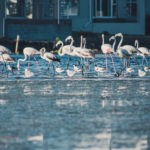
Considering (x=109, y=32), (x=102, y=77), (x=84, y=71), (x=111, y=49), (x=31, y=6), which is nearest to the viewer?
(x=102, y=77)

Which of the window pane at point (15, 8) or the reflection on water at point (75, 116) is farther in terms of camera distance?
the window pane at point (15, 8)

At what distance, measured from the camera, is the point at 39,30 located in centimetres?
3828

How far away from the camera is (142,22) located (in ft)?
152

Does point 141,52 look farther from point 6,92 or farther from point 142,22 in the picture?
point 142,22

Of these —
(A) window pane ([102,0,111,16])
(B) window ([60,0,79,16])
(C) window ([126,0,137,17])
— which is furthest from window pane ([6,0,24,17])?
(C) window ([126,0,137,17])

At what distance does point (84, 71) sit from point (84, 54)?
2.13ft

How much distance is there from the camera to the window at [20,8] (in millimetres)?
42591

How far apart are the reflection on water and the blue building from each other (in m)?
21.7

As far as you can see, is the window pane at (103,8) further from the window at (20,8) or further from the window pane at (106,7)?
the window at (20,8)

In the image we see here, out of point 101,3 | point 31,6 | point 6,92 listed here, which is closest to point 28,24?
point 31,6

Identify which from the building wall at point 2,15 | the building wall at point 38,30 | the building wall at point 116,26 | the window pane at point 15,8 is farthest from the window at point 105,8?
the building wall at point 38,30

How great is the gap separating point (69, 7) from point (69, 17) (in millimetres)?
1944

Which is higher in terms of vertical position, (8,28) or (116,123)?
(8,28)

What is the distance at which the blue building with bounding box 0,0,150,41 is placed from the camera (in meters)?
38.1
